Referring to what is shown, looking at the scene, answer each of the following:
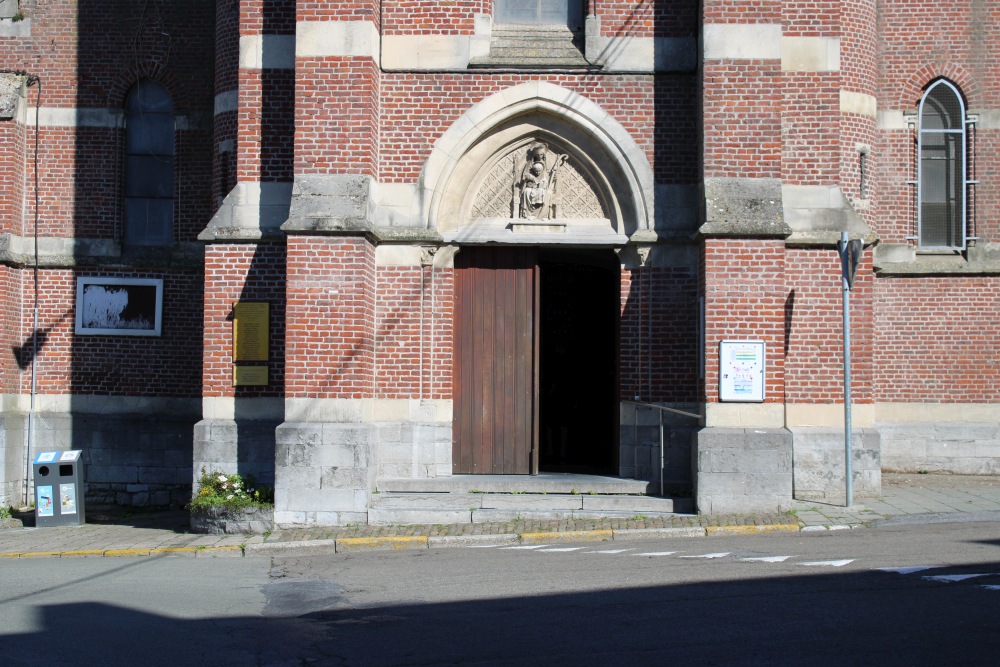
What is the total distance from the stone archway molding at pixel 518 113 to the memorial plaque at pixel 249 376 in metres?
2.77

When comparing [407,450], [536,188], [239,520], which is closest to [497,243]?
[536,188]

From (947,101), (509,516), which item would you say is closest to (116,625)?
(509,516)

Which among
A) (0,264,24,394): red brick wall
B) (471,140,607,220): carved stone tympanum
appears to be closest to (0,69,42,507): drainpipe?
(0,264,24,394): red brick wall

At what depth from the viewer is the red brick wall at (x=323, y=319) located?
1236cm

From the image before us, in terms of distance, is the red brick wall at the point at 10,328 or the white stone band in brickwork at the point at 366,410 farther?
the red brick wall at the point at 10,328

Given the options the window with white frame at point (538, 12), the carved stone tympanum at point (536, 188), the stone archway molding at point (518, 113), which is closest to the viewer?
the stone archway molding at point (518, 113)

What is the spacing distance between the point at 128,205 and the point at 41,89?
2090mm

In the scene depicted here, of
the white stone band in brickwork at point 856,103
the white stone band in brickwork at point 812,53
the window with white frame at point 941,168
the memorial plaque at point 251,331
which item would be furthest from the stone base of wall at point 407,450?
the window with white frame at point 941,168

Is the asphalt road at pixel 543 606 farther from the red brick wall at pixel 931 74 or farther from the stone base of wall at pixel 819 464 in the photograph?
the red brick wall at pixel 931 74

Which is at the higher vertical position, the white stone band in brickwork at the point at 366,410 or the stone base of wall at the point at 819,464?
the white stone band in brickwork at the point at 366,410

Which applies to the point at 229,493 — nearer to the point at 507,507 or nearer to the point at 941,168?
the point at 507,507

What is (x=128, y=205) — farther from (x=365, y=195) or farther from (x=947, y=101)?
(x=947, y=101)

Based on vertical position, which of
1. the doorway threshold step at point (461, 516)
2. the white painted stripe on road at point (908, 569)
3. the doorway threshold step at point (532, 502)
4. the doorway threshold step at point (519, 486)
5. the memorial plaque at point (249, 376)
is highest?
the memorial plaque at point (249, 376)

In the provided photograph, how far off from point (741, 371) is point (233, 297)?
634cm
